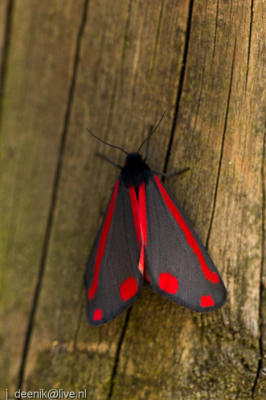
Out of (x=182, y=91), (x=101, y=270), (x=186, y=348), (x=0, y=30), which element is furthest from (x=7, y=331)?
(x=0, y=30)

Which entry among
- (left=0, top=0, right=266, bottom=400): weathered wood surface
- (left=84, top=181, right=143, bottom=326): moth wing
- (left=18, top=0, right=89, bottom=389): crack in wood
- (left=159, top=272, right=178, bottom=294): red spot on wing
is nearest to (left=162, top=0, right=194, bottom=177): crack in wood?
(left=0, top=0, right=266, bottom=400): weathered wood surface

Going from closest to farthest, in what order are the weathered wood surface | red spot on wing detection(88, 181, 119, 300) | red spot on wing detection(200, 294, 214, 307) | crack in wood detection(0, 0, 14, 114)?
1. red spot on wing detection(200, 294, 214, 307)
2. the weathered wood surface
3. red spot on wing detection(88, 181, 119, 300)
4. crack in wood detection(0, 0, 14, 114)

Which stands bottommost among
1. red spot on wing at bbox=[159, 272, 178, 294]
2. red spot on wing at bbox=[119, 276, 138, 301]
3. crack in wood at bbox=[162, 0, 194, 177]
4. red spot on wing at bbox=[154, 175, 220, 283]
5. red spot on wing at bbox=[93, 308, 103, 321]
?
red spot on wing at bbox=[93, 308, 103, 321]

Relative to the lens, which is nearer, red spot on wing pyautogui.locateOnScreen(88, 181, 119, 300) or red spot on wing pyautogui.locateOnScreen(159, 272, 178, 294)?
red spot on wing pyautogui.locateOnScreen(159, 272, 178, 294)

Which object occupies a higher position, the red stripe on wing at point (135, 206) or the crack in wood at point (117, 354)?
the red stripe on wing at point (135, 206)

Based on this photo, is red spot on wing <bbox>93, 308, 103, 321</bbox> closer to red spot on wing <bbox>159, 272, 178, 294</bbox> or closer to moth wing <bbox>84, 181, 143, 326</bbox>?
moth wing <bbox>84, 181, 143, 326</bbox>

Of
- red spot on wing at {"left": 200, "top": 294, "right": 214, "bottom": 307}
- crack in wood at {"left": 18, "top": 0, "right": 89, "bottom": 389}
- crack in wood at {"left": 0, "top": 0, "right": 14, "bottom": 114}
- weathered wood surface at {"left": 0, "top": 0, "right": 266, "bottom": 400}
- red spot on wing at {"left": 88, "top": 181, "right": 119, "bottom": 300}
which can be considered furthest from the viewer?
crack in wood at {"left": 0, "top": 0, "right": 14, "bottom": 114}

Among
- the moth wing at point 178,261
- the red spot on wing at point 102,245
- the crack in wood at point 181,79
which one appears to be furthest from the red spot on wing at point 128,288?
the crack in wood at point 181,79

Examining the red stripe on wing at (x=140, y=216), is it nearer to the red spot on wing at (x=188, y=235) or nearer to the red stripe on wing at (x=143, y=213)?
the red stripe on wing at (x=143, y=213)

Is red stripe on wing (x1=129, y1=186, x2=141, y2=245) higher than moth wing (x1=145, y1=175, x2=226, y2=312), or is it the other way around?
red stripe on wing (x1=129, y1=186, x2=141, y2=245)
